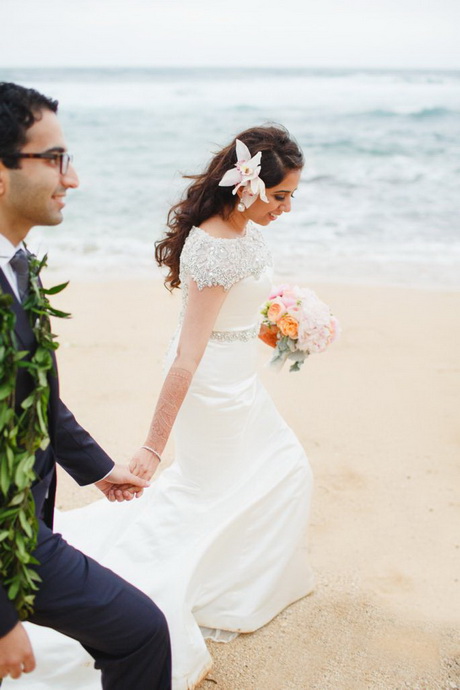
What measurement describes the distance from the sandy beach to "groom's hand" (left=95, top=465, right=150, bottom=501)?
1056mm

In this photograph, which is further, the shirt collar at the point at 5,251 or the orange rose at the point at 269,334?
the orange rose at the point at 269,334

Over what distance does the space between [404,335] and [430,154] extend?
1665 cm

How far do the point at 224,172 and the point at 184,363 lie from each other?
38.1 inches

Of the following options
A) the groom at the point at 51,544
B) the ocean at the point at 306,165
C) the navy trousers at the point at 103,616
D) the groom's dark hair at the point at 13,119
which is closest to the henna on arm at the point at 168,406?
the groom at the point at 51,544

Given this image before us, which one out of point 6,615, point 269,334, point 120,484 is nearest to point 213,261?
point 269,334

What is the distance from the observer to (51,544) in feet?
7.63

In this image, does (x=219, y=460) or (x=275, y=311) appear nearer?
(x=219, y=460)

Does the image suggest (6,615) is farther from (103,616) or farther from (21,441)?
(21,441)

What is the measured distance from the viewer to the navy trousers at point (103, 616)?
229 centimetres

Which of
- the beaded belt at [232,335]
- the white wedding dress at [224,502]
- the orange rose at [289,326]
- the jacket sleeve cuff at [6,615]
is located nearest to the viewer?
the jacket sleeve cuff at [6,615]

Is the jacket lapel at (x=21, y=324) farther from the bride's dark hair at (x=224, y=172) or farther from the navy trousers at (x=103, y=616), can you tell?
the bride's dark hair at (x=224, y=172)

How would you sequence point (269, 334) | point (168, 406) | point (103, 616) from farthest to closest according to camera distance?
point (269, 334), point (168, 406), point (103, 616)

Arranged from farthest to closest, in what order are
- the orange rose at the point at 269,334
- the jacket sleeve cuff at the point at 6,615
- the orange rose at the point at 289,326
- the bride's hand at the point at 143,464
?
1. the orange rose at the point at 269,334
2. the orange rose at the point at 289,326
3. the bride's hand at the point at 143,464
4. the jacket sleeve cuff at the point at 6,615

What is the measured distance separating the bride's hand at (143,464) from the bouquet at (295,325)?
3.54 ft
